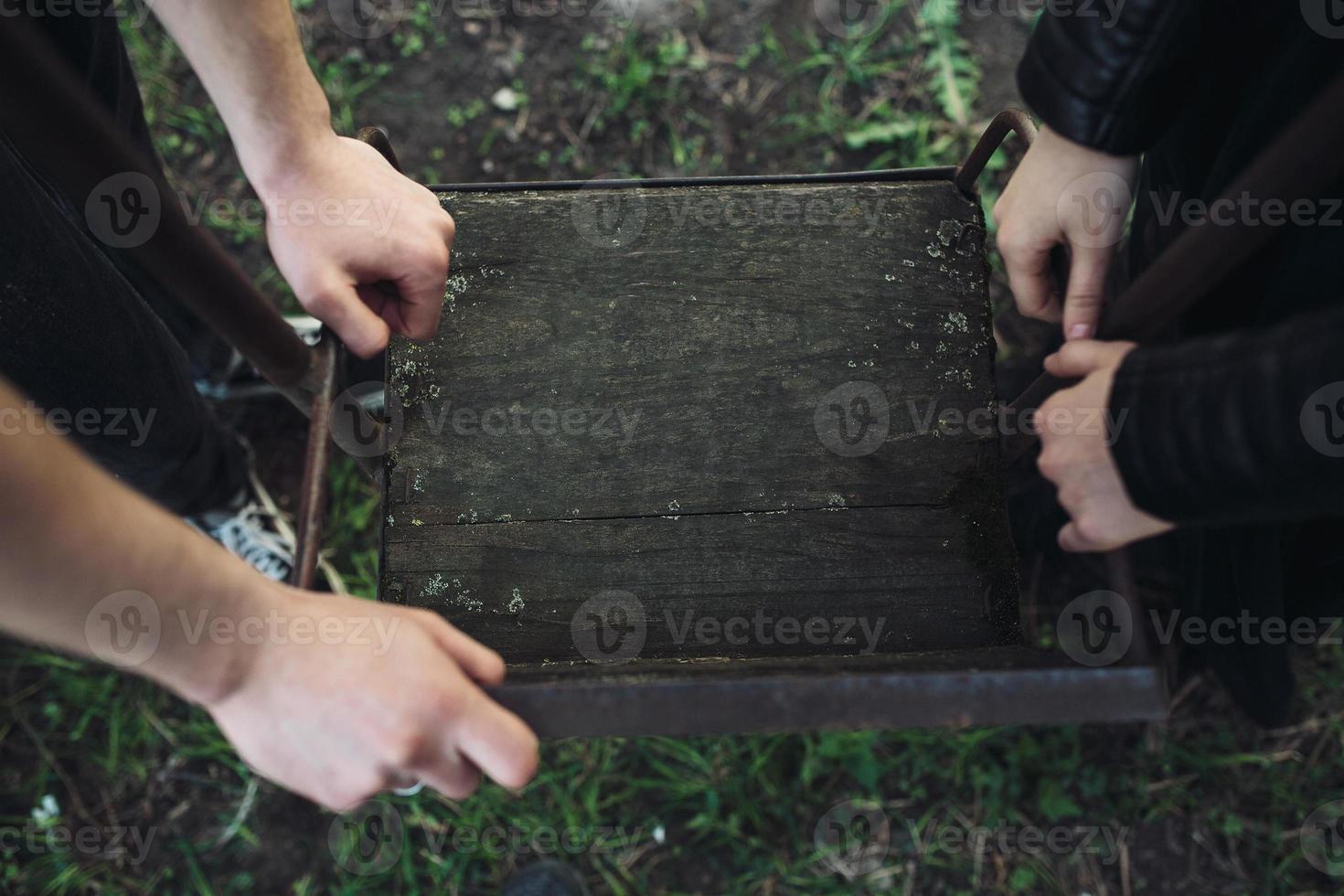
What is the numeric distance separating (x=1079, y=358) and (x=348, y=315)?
117 cm

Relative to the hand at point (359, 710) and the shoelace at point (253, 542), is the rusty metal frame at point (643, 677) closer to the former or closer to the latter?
the hand at point (359, 710)

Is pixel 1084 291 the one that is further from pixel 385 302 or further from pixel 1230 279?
pixel 385 302

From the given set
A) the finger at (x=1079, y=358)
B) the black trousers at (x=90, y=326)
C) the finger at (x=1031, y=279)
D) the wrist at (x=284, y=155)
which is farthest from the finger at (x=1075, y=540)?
the black trousers at (x=90, y=326)

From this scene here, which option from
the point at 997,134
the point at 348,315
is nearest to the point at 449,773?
the point at 348,315

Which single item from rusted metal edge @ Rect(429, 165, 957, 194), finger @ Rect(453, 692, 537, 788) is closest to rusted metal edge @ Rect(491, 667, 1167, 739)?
finger @ Rect(453, 692, 537, 788)

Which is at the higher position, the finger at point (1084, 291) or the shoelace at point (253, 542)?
the finger at point (1084, 291)

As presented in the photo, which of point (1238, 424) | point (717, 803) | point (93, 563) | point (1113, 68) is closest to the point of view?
point (93, 563)

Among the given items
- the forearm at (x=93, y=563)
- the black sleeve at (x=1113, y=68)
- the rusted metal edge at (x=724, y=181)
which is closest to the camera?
the forearm at (x=93, y=563)

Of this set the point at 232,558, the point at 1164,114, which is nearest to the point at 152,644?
the point at 232,558

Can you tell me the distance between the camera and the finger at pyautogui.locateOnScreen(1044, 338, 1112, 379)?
4.36 ft

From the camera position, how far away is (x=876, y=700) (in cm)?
87

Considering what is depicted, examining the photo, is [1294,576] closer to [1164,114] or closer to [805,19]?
[1164,114]

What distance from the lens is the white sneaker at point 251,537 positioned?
2402mm

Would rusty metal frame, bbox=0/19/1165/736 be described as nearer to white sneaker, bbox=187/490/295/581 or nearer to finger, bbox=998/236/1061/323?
finger, bbox=998/236/1061/323
